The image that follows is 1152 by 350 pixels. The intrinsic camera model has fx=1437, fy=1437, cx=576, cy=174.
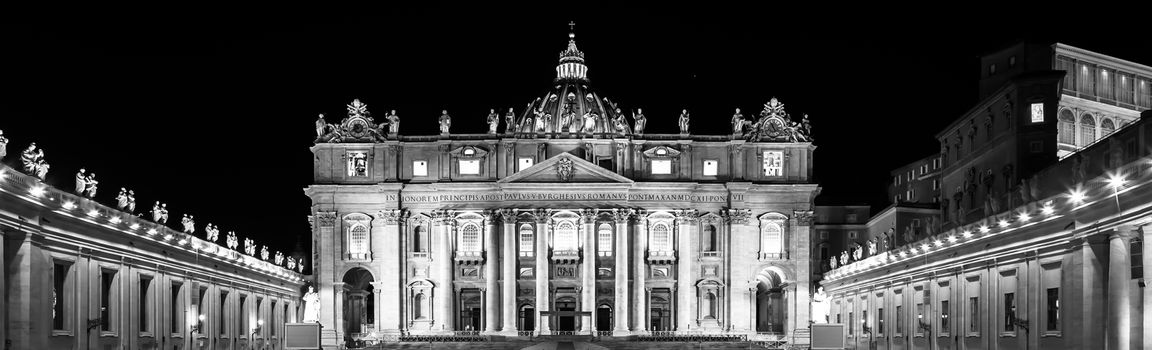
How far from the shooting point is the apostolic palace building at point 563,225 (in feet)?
375

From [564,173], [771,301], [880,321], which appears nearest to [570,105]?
[564,173]

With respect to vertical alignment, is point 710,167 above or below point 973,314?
above

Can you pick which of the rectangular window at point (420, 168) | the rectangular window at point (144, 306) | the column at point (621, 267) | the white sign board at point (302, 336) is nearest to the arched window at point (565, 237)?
the column at point (621, 267)

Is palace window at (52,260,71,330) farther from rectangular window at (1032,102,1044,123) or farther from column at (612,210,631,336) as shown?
column at (612,210,631,336)

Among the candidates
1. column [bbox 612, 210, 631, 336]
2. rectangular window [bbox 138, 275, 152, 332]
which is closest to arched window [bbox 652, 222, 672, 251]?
column [bbox 612, 210, 631, 336]

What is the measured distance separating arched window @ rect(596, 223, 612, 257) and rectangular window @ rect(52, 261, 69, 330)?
60747 mm

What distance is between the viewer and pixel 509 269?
375ft

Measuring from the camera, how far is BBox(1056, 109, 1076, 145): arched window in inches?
3494

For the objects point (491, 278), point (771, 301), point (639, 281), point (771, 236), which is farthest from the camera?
point (771, 301)

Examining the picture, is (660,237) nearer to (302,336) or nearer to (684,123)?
(684,123)

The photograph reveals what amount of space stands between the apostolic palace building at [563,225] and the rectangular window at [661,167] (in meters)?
0.12

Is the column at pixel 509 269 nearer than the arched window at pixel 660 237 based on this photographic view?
Yes

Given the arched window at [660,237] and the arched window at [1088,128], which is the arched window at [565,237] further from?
the arched window at [1088,128]

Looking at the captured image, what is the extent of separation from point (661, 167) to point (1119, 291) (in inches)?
2696
